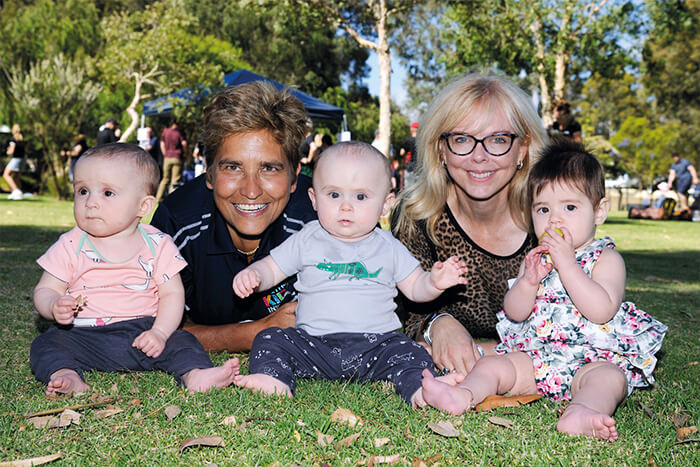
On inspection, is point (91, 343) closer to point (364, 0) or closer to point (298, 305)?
point (298, 305)

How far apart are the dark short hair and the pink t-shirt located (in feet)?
2.21

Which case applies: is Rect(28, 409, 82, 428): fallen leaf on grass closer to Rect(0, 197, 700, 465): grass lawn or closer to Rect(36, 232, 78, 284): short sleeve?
Rect(0, 197, 700, 465): grass lawn

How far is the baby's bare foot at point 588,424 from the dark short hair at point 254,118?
2.19m

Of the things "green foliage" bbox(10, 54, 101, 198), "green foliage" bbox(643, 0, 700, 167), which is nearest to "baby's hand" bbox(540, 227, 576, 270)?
"green foliage" bbox(10, 54, 101, 198)

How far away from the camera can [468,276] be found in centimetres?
407

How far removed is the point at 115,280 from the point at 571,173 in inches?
101

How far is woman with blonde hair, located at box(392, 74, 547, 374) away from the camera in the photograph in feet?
12.3

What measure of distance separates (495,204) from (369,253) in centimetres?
102

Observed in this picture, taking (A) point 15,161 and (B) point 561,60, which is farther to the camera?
(B) point 561,60

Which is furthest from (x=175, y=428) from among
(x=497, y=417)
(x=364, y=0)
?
(x=364, y=0)

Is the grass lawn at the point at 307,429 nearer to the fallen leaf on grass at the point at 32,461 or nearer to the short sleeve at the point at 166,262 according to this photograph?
the fallen leaf on grass at the point at 32,461

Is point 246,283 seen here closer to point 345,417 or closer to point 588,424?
point 345,417

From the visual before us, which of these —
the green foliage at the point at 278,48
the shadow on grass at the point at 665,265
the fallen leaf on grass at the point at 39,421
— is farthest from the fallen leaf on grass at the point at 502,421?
the green foliage at the point at 278,48

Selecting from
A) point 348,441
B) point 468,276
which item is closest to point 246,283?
point 348,441
